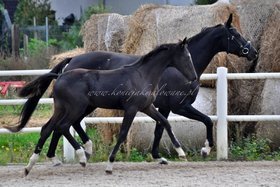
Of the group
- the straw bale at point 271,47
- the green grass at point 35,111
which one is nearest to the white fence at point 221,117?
the straw bale at point 271,47

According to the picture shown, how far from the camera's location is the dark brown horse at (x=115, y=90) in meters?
9.40

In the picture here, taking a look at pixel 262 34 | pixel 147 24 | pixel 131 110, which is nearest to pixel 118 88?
pixel 131 110

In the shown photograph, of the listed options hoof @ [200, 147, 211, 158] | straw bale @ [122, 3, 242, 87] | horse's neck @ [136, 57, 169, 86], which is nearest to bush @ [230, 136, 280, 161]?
hoof @ [200, 147, 211, 158]

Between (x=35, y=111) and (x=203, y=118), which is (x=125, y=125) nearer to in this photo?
(x=203, y=118)

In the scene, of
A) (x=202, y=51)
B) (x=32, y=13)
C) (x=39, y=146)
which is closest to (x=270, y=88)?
(x=202, y=51)

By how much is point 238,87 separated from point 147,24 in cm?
173

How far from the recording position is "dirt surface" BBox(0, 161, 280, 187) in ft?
28.7

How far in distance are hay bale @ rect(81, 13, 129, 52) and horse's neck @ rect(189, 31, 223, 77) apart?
2075 millimetres

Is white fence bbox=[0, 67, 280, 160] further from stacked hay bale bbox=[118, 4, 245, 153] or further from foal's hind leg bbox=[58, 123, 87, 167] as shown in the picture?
foal's hind leg bbox=[58, 123, 87, 167]

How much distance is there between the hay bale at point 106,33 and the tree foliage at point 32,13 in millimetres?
15664

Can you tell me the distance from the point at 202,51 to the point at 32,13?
1812cm

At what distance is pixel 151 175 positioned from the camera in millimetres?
9367

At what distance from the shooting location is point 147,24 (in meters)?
12.0

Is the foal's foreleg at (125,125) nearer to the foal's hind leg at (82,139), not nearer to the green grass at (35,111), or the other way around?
the foal's hind leg at (82,139)
